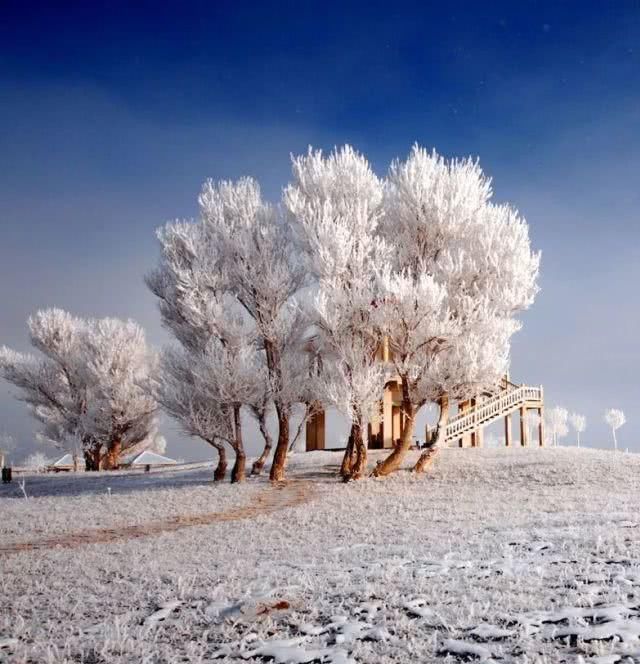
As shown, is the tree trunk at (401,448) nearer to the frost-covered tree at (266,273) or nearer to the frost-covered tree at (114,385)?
the frost-covered tree at (266,273)

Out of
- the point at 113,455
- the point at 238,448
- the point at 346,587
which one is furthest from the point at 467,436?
the point at 346,587

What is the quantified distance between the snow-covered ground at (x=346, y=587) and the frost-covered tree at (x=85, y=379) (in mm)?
24647

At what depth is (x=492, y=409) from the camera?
33.9 meters

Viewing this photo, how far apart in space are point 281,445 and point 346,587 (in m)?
17.3

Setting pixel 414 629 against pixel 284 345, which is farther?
pixel 284 345

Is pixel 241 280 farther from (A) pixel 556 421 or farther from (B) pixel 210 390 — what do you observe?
(A) pixel 556 421

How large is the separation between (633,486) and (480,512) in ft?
25.0

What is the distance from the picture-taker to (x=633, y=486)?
2122cm

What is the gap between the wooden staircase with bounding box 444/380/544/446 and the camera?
103 feet

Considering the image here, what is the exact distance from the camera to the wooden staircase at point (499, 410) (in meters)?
31.5

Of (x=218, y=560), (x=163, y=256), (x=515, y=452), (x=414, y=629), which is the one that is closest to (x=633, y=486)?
(x=515, y=452)

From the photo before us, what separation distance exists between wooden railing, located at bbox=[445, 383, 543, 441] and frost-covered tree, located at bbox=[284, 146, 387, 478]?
7711mm

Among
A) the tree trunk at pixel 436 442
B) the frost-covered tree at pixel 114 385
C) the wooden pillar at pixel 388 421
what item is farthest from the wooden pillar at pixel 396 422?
the frost-covered tree at pixel 114 385

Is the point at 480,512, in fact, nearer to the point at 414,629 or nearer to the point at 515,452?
the point at 414,629
